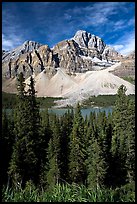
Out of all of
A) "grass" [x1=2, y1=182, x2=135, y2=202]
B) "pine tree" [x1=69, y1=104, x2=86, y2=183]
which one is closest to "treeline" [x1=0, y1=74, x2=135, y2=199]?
"pine tree" [x1=69, y1=104, x2=86, y2=183]

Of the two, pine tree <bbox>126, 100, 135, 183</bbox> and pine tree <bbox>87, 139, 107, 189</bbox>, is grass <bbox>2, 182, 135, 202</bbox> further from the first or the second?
pine tree <bbox>126, 100, 135, 183</bbox>

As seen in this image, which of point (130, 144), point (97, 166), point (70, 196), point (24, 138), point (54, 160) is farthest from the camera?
point (130, 144)

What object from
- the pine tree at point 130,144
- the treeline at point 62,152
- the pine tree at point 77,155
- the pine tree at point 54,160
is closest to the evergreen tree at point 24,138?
the treeline at point 62,152

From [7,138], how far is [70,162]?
18.3ft

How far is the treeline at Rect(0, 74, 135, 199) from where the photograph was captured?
67.4 feet

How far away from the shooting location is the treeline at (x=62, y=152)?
20547mm

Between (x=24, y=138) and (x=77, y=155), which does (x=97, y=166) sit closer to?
(x=77, y=155)

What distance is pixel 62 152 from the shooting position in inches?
1010

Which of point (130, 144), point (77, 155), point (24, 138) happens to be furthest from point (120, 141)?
point (24, 138)

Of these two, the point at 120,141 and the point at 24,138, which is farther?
the point at 120,141

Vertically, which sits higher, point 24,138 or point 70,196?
point 70,196

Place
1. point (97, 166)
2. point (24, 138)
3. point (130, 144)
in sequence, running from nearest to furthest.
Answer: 1. point (24, 138)
2. point (97, 166)
3. point (130, 144)

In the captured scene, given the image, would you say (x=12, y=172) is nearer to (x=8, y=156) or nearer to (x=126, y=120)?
(x=8, y=156)

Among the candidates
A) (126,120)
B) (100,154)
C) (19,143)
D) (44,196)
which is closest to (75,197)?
(44,196)
